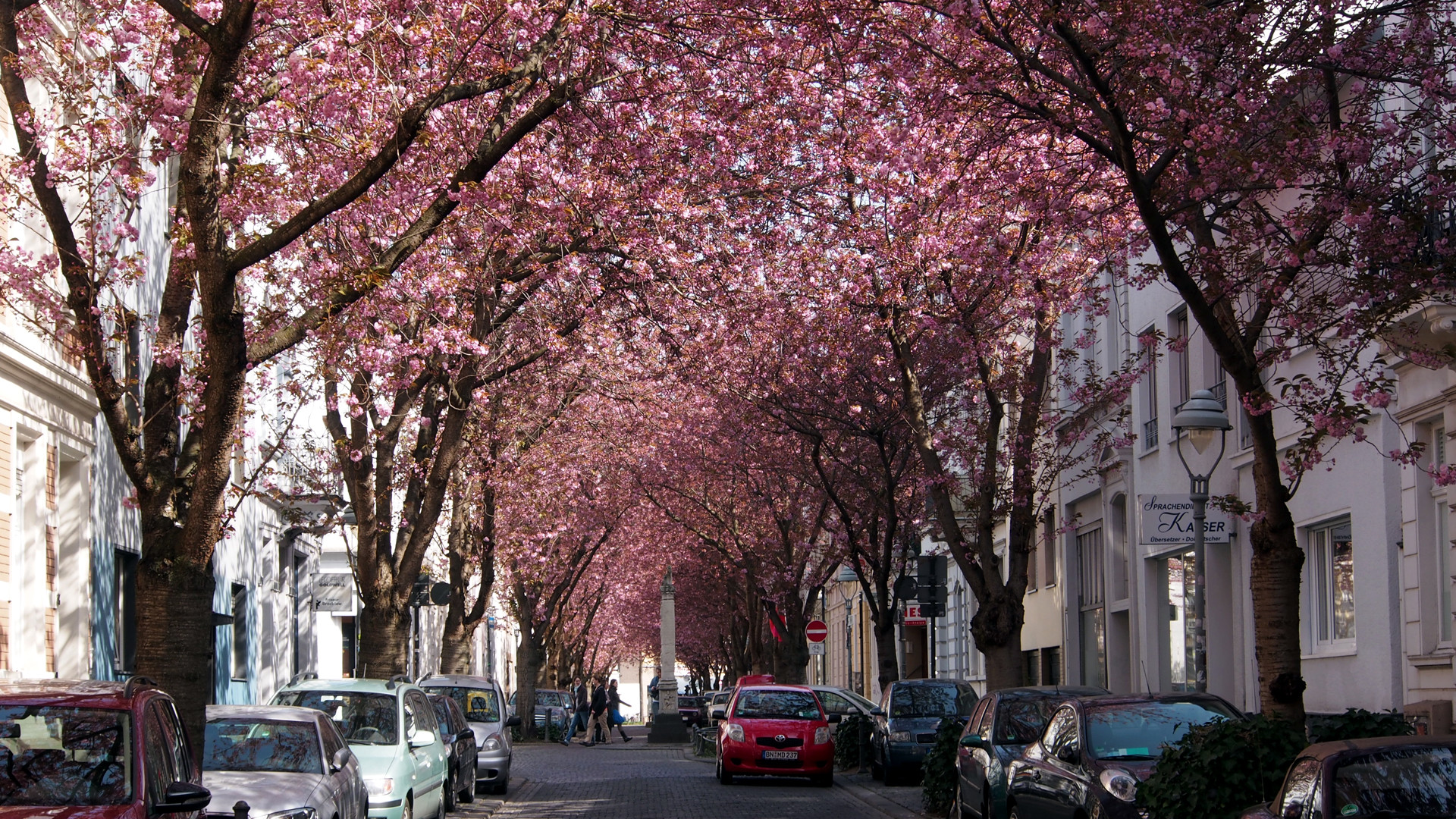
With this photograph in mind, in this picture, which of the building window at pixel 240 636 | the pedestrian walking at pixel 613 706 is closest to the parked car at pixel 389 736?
the building window at pixel 240 636

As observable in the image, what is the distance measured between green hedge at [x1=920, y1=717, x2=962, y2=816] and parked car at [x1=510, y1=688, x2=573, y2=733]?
31.0 m

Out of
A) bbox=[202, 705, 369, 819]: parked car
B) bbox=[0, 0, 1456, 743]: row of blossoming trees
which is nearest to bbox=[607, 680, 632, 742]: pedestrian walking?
bbox=[0, 0, 1456, 743]: row of blossoming trees

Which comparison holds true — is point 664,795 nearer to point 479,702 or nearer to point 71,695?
point 479,702

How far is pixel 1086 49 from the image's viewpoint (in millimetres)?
11656

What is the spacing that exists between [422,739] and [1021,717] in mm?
5796

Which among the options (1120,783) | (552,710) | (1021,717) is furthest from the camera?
(552,710)

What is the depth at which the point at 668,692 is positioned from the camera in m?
45.3

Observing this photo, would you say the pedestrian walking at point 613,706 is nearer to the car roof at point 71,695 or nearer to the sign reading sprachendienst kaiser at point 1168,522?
the sign reading sprachendienst kaiser at point 1168,522

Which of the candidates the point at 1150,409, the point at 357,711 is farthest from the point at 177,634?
the point at 1150,409

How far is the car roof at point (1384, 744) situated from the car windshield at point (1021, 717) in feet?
22.2

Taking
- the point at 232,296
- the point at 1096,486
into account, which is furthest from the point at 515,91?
the point at 1096,486

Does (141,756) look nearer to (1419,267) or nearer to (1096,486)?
(1419,267)

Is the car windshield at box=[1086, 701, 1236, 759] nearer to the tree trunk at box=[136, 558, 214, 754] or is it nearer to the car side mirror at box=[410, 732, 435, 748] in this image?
the tree trunk at box=[136, 558, 214, 754]

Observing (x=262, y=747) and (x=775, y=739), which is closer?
(x=262, y=747)
